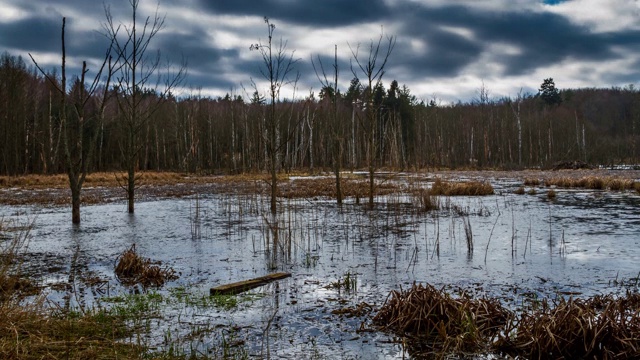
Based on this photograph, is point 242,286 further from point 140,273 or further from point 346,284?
point 140,273

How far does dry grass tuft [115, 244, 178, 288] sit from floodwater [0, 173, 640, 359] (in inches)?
8.9

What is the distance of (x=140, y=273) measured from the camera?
292 inches

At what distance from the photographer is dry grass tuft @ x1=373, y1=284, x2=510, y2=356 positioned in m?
4.61

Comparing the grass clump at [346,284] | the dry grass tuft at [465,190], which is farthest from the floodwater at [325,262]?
the dry grass tuft at [465,190]

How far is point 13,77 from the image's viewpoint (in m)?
45.5

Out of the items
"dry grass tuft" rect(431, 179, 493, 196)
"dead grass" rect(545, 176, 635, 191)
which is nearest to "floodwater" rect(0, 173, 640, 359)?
"dry grass tuft" rect(431, 179, 493, 196)

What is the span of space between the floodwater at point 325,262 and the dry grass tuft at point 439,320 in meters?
0.29

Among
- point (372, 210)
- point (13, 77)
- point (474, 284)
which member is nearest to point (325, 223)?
point (372, 210)

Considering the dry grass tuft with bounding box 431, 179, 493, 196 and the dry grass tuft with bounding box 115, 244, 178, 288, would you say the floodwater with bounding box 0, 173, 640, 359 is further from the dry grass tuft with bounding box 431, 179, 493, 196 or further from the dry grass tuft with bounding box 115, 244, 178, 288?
the dry grass tuft with bounding box 431, 179, 493, 196

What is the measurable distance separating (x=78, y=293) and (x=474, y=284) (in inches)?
220

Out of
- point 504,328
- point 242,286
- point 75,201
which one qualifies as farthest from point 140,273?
point 75,201

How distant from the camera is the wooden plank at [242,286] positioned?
6.40 meters

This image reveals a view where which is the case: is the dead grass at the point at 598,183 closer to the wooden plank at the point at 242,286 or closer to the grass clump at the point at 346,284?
the grass clump at the point at 346,284

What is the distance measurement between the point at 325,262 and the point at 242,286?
Answer: 2.28 metres
